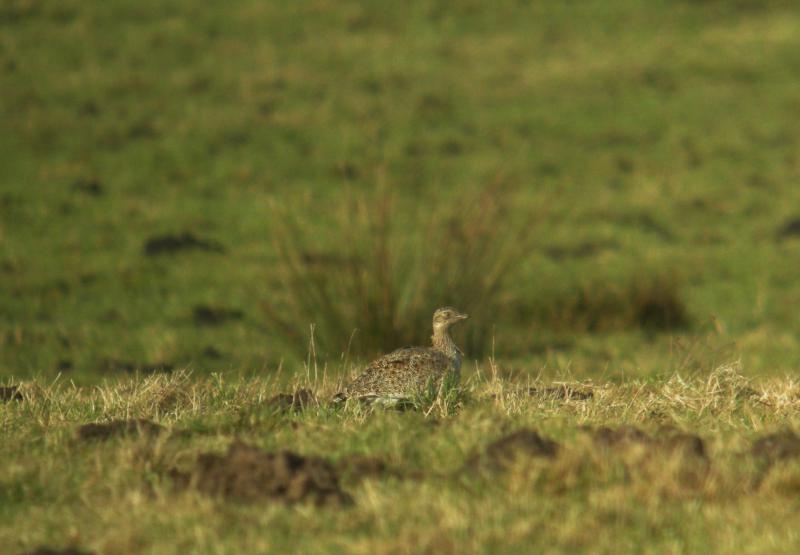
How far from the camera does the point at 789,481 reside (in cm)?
569

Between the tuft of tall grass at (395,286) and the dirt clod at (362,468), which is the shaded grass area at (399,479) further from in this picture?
the tuft of tall grass at (395,286)

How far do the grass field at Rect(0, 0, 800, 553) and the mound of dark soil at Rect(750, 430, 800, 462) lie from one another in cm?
2

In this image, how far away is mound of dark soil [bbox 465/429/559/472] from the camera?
18.9 ft

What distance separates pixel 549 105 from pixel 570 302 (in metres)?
10.8

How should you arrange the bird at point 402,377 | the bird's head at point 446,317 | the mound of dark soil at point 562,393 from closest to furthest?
1. the bird at point 402,377
2. the mound of dark soil at point 562,393
3. the bird's head at point 446,317

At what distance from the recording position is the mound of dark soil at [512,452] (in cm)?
575

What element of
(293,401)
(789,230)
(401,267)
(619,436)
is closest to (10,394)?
(293,401)

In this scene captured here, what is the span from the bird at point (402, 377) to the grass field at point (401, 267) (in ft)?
0.72

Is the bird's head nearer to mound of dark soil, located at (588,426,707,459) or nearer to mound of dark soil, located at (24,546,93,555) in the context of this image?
mound of dark soil, located at (588,426,707,459)

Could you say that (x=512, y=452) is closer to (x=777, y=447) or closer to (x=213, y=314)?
(x=777, y=447)

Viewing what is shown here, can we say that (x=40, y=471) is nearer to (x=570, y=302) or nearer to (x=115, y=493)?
(x=115, y=493)

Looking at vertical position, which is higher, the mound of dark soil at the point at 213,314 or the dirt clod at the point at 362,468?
the dirt clod at the point at 362,468

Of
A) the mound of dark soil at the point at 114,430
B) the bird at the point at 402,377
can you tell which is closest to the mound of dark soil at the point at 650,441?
the bird at the point at 402,377

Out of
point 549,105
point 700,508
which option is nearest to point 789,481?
point 700,508
